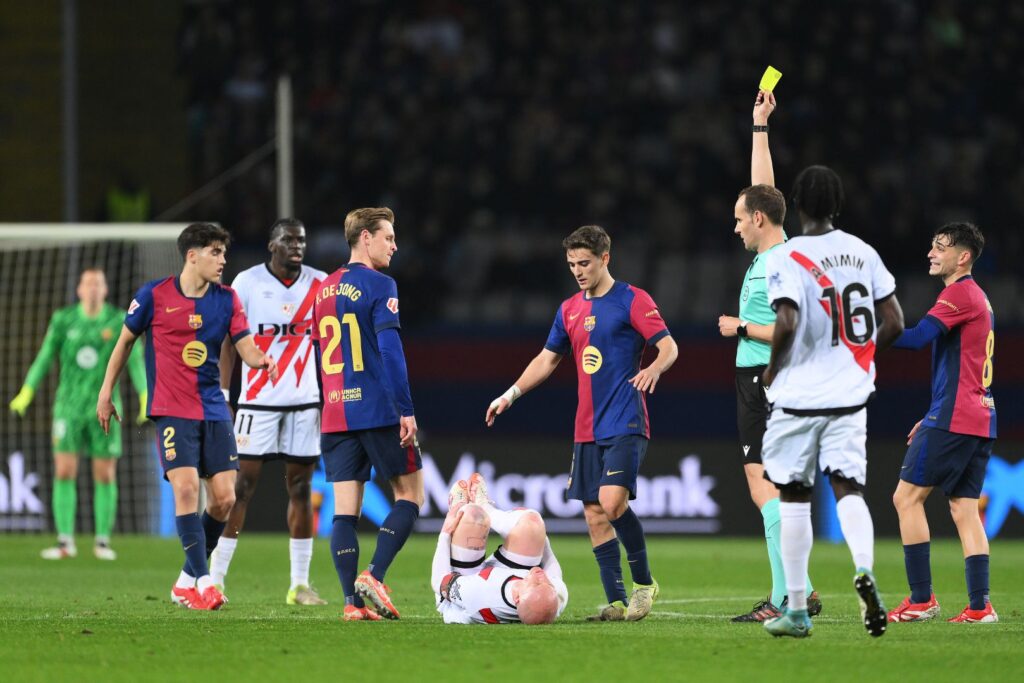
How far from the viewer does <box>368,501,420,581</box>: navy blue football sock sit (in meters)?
8.49

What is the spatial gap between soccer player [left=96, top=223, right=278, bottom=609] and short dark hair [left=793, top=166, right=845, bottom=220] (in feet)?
11.8

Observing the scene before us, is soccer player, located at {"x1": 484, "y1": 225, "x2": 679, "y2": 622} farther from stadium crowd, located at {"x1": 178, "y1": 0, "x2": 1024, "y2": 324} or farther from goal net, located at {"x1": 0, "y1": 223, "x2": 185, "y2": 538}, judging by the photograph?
stadium crowd, located at {"x1": 178, "y1": 0, "x2": 1024, "y2": 324}

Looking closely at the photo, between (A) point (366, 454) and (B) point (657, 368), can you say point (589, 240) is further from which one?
(A) point (366, 454)

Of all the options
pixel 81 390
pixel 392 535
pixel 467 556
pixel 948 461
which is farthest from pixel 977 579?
pixel 81 390

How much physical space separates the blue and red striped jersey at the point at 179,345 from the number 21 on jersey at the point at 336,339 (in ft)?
2.90

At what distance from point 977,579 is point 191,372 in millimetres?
4545

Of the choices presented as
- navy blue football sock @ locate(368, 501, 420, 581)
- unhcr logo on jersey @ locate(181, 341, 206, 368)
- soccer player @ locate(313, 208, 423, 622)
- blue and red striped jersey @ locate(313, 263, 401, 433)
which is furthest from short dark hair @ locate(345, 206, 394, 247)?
navy blue football sock @ locate(368, 501, 420, 581)

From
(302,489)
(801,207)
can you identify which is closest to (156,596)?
(302,489)

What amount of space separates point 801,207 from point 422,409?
11509 millimetres

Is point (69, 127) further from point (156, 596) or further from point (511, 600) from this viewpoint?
point (511, 600)

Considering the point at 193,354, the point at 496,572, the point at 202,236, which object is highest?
the point at 202,236

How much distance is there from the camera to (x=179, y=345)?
9.35 meters

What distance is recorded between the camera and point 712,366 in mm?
18016

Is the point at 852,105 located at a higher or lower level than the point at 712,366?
higher
